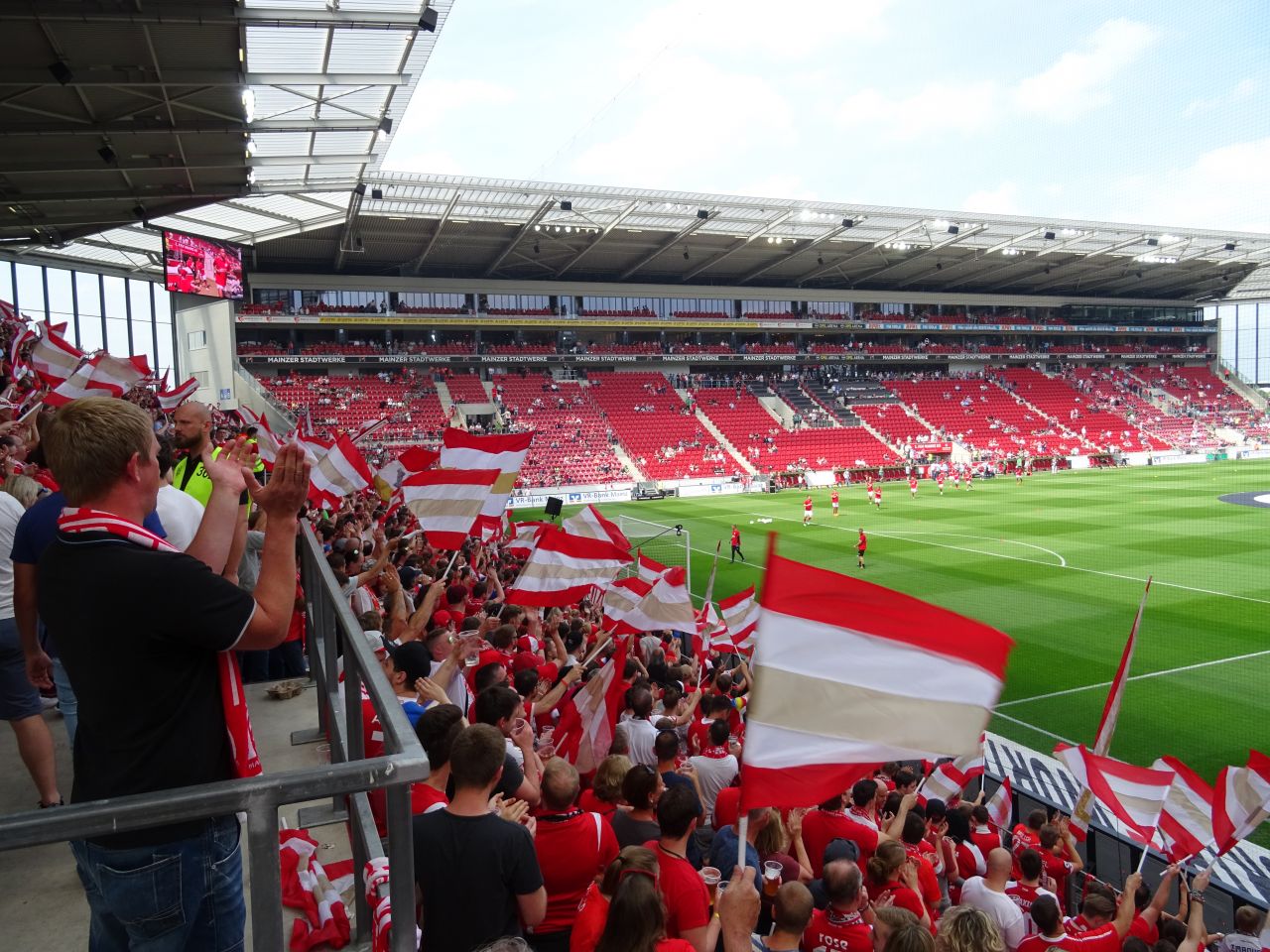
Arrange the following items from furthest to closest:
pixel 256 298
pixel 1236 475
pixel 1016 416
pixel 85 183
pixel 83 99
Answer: pixel 1016 416, pixel 256 298, pixel 1236 475, pixel 85 183, pixel 83 99

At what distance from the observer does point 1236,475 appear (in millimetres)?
47625

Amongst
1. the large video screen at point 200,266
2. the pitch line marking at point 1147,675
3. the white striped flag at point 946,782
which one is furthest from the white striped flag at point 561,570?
the large video screen at point 200,266

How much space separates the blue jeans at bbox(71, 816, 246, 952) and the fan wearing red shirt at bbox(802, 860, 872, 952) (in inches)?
109

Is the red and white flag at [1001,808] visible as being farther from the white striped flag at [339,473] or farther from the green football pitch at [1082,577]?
the white striped flag at [339,473]

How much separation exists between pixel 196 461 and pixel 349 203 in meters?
34.5

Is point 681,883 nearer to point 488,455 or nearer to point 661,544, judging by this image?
point 488,455

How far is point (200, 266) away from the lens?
34469 millimetres

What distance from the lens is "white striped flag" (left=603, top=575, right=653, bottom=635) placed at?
9961 millimetres

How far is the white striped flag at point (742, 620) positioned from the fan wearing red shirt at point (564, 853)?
7.97m

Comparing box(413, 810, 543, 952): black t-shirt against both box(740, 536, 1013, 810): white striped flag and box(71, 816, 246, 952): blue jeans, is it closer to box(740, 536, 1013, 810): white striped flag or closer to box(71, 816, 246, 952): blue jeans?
box(71, 816, 246, 952): blue jeans

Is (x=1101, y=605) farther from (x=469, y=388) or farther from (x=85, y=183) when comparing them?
(x=469, y=388)

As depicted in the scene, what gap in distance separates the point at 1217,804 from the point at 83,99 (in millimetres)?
21030

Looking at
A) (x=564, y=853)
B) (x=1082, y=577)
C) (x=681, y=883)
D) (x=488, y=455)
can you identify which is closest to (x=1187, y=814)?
(x=681, y=883)

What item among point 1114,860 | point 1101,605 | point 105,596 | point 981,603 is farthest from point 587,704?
point 1101,605
